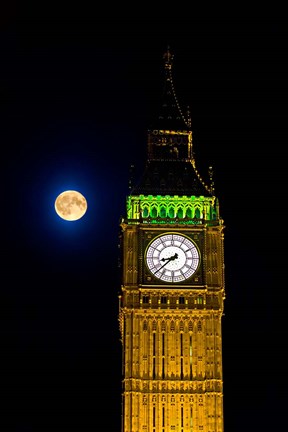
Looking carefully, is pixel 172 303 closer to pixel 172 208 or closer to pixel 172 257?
pixel 172 257

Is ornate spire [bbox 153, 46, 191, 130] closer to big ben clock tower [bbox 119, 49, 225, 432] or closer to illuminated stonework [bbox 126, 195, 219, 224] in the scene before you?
big ben clock tower [bbox 119, 49, 225, 432]

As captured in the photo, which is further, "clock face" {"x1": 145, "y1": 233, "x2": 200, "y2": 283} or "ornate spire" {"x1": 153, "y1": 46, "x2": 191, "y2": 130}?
"ornate spire" {"x1": 153, "y1": 46, "x2": 191, "y2": 130}

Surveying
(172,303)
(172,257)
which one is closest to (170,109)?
(172,257)

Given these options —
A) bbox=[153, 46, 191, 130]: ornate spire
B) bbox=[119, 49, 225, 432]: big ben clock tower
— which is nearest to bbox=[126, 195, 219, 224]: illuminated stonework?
bbox=[119, 49, 225, 432]: big ben clock tower

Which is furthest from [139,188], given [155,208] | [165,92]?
[165,92]

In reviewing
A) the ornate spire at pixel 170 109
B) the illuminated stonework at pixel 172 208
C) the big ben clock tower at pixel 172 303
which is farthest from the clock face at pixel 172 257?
the ornate spire at pixel 170 109

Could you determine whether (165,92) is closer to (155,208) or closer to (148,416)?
(155,208)
